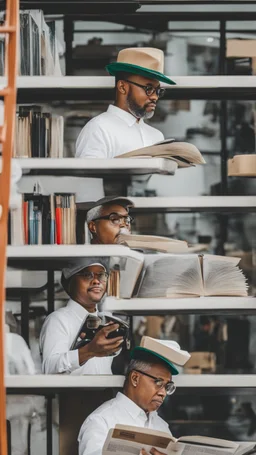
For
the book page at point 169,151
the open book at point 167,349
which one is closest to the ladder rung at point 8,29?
the book page at point 169,151

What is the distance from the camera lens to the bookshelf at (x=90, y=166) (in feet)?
12.6

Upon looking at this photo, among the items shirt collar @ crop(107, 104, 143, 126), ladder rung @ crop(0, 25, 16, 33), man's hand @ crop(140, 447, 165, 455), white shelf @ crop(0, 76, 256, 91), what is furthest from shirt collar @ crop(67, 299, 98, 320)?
ladder rung @ crop(0, 25, 16, 33)

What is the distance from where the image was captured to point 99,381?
3842 millimetres

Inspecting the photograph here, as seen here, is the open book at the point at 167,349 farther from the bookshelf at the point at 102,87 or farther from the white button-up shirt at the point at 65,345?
the bookshelf at the point at 102,87

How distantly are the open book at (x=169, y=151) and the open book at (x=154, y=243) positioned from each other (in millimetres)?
313

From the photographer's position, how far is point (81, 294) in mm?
Result: 3947

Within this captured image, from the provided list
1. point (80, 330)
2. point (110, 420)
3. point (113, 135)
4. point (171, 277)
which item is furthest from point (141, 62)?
point (110, 420)

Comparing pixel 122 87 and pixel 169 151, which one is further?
pixel 122 87

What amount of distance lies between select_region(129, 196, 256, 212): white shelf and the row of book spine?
285 mm

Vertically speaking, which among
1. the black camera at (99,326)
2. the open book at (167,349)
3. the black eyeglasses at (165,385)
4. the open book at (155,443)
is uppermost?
the black camera at (99,326)

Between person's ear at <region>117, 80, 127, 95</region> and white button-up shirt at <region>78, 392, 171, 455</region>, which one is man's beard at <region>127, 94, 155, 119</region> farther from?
white button-up shirt at <region>78, 392, 171, 455</region>

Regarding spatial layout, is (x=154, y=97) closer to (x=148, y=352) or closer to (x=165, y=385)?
(x=148, y=352)

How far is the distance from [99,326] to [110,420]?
36 cm

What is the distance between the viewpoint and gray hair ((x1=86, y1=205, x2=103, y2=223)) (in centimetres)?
392
